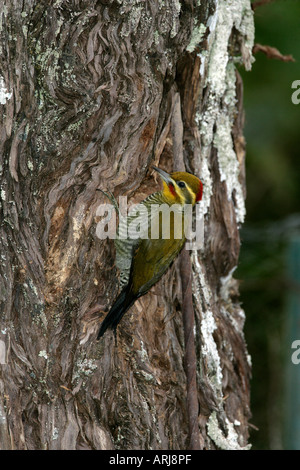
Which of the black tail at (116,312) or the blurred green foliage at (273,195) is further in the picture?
the blurred green foliage at (273,195)

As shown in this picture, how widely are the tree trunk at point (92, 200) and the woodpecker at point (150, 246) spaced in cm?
5

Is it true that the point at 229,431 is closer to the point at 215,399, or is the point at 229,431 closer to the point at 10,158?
the point at 215,399

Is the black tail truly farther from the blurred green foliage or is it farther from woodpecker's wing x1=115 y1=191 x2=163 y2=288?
the blurred green foliage

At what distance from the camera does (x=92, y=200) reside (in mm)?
2525

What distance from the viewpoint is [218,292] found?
3.05m

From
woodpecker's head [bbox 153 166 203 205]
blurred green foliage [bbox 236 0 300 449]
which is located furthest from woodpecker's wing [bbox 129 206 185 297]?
blurred green foliage [bbox 236 0 300 449]

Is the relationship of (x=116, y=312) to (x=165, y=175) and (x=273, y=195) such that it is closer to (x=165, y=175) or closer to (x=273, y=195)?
(x=165, y=175)

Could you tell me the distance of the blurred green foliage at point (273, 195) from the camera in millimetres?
4164

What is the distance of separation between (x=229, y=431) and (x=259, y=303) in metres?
2.15

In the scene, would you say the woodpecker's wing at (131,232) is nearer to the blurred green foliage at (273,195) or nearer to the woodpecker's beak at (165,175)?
the woodpecker's beak at (165,175)

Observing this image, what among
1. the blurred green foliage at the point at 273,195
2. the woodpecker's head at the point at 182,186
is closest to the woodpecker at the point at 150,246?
the woodpecker's head at the point at 182,186

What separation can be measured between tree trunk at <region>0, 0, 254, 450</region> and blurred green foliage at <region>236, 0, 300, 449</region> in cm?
149

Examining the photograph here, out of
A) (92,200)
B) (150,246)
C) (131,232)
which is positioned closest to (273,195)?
(150,246)
